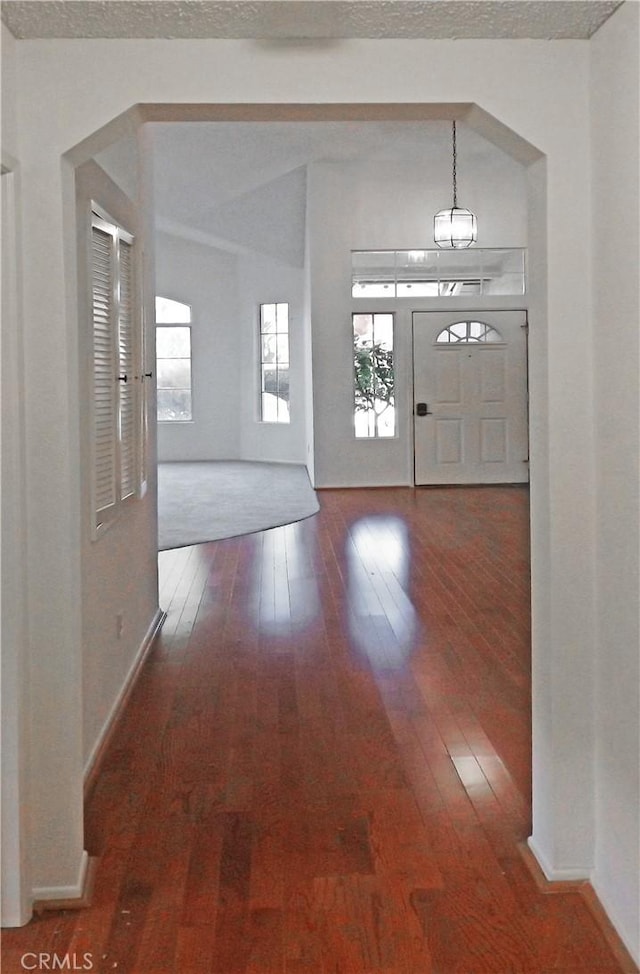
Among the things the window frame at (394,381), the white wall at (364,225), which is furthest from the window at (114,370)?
the window frame at (394,381)

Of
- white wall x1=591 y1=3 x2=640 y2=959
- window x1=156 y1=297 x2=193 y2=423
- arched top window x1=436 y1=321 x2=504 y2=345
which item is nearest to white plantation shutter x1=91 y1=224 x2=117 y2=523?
white wall x1=591 y1=3 x2=640 y2=959

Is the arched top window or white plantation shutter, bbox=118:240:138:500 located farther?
the arched top window

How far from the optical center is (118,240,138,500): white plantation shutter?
12.6ft

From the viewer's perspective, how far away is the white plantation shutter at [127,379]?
3.86 metres

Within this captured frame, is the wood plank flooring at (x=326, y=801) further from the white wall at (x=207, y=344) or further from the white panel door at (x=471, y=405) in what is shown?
the white wall at (x=207, y=344)

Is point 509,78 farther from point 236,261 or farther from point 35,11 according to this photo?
point 236,261

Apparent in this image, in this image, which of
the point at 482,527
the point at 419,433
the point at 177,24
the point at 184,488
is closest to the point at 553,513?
the point at 177,24

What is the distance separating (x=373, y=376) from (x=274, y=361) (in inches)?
144

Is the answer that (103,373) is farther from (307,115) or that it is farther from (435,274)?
(435,274)

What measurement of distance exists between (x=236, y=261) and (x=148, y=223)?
9.44 metres

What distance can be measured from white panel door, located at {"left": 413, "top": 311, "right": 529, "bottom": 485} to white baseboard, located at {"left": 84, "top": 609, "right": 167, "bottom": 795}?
562 cm

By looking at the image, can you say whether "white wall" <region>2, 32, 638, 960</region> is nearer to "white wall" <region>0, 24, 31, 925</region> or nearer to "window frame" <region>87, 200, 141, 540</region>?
"white wall" <region>0, 24, 31, 925</region>

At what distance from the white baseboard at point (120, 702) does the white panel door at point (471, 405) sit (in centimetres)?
562

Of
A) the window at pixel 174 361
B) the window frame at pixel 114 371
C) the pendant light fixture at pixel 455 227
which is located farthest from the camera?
the window at pixel 174 361
